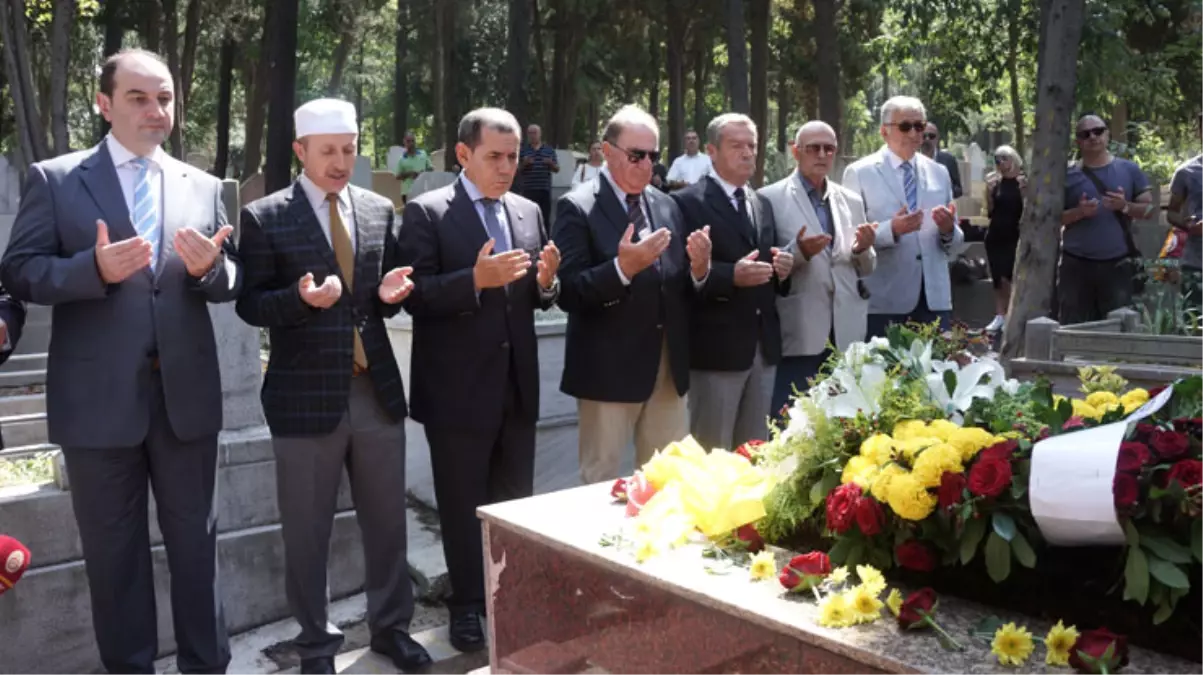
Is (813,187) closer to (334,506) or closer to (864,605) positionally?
(334,506)

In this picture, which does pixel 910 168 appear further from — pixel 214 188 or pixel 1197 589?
pixel 1197 589

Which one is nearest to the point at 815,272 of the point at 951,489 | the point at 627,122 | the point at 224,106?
the point at 627,122

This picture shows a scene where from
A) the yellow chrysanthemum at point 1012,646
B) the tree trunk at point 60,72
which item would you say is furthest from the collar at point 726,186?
the tree trunk at point 60,72

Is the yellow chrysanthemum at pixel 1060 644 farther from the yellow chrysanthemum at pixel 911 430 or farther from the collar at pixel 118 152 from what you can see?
the collar at pixel 118 152

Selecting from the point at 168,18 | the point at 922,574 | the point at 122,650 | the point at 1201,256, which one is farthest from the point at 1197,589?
the point at 168,18

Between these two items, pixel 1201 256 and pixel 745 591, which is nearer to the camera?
pixel 745 591

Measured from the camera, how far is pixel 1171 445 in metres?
2.42

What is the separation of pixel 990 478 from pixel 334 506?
2.67 meters

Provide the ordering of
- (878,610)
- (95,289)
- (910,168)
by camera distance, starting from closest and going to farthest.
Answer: (878,610) → (95,289) → (910,168)

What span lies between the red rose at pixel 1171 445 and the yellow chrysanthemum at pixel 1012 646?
46 centimetres

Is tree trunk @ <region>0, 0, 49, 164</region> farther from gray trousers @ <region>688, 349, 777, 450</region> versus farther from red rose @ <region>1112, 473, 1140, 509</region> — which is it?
red rose @ <region>1112, 473, 1140, 509</region>

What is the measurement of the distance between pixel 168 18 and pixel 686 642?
2665 centimetres

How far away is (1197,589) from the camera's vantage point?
2328 mm

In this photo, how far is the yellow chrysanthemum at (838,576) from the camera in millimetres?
2713
